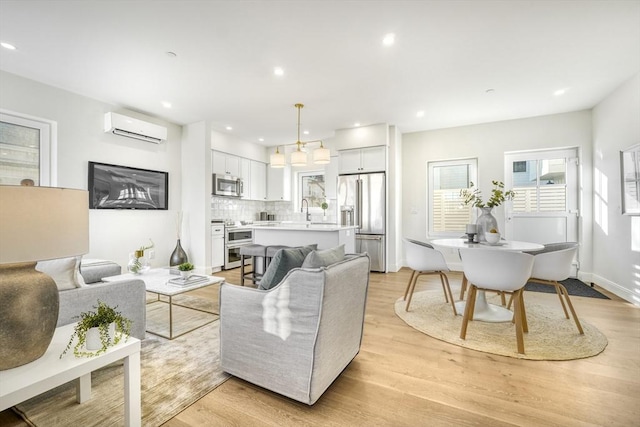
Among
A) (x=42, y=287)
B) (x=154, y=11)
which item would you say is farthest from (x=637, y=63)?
(x=42, y=287)

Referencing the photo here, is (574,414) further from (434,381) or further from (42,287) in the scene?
(42,287)

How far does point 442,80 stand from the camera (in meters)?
3.47

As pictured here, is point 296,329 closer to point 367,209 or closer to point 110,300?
point 110,300

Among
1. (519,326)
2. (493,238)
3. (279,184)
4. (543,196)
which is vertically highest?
(279,184)

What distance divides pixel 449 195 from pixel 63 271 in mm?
5471

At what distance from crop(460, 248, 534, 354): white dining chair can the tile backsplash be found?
152 inches

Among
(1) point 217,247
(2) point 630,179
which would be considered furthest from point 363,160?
(2) point 630,179

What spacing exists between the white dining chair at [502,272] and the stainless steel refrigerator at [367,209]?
9.03ft

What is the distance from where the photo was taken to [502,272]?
223 centimetres

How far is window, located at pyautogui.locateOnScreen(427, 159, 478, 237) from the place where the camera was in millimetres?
5242

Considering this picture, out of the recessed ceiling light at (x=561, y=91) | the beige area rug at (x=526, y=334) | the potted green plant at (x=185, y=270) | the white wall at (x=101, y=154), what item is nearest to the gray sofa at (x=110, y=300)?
the potted green plant at (x=185, y=270)

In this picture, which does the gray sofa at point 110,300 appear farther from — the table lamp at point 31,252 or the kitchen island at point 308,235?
the kitchen island at point 308,235

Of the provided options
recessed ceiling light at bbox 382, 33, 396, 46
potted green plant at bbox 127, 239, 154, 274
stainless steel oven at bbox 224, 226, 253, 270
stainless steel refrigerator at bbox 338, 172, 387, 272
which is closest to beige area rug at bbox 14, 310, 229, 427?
potted green plant at bbox 127, 239, 154, 274

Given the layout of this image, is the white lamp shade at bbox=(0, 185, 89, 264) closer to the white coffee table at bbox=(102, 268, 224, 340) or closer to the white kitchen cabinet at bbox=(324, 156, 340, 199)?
the white coffee table at bbox=(102, 268, 224, 340)
